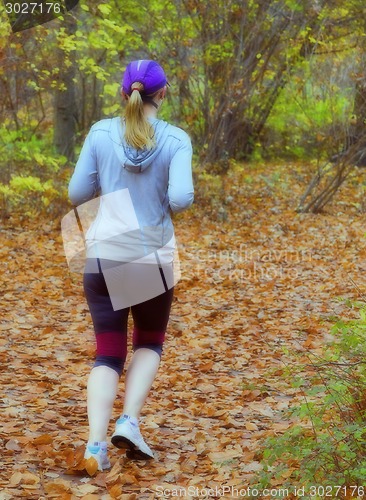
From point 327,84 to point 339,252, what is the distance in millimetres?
3760

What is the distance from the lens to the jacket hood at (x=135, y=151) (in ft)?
12.3

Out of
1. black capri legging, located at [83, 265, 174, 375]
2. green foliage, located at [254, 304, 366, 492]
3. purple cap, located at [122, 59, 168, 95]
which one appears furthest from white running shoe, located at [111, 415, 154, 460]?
purple cap, located at [122, 59, 168, 95]

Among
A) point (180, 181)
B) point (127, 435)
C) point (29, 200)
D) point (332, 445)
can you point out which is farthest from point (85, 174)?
point (29, 200)

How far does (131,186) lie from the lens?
3812 mm

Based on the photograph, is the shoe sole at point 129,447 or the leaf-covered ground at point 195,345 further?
the leaf-covered ground at point 195,345

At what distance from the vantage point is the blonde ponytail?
3.73 meters

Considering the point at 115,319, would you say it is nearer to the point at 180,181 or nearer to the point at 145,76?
the point at 180,181

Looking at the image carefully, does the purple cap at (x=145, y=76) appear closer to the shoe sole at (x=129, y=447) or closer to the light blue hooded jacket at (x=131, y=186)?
the light blue hooded jacket at (x=131, y=186)

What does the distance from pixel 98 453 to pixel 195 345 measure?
329 cm

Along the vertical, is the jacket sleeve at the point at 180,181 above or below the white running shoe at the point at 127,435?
above

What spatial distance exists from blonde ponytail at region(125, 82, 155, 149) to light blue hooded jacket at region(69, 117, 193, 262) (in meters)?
0.04

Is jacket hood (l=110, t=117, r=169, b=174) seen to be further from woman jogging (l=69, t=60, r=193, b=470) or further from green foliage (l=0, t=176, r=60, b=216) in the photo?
green foliage (l=0, t=176, r=60, b=216)

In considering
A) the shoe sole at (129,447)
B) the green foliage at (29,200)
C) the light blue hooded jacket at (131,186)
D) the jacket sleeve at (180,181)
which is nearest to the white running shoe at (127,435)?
the shoe sole at (129,447)

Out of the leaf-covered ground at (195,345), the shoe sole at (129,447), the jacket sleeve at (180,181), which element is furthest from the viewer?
the leaf-covered ground at (195,345)
